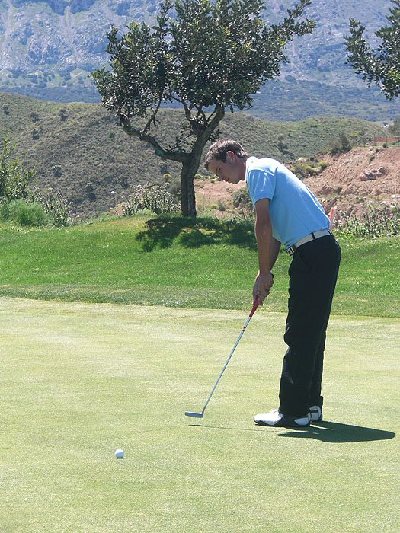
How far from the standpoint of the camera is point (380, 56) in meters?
35.9

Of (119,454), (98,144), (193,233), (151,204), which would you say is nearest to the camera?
(119,454)

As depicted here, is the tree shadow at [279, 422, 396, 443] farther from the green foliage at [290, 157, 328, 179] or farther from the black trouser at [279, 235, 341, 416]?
the green foliage at [290, 157, 328, 179]

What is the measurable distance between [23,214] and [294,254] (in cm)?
2843

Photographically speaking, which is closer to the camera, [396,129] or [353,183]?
[353,183]

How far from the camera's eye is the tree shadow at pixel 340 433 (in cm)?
714

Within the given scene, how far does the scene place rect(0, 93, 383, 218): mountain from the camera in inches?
3354

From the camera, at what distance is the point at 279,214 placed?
7.87m

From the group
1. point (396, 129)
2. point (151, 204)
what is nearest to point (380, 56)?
point (151, 204)

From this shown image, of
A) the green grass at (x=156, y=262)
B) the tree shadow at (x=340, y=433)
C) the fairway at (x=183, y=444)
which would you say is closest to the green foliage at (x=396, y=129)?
the green grass at (x=156, y=262)

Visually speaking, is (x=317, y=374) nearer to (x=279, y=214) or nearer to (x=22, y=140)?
(x=279, y=214)

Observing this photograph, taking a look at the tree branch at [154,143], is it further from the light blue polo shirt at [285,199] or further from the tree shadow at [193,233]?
the light blue polo shirt at [285,199]

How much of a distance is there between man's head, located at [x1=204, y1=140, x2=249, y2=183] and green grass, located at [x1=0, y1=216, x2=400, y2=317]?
1204 cm

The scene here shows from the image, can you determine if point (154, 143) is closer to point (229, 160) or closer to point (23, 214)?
point (23, 214)

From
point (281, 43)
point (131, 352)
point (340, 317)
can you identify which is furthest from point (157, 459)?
point (281, 43)
